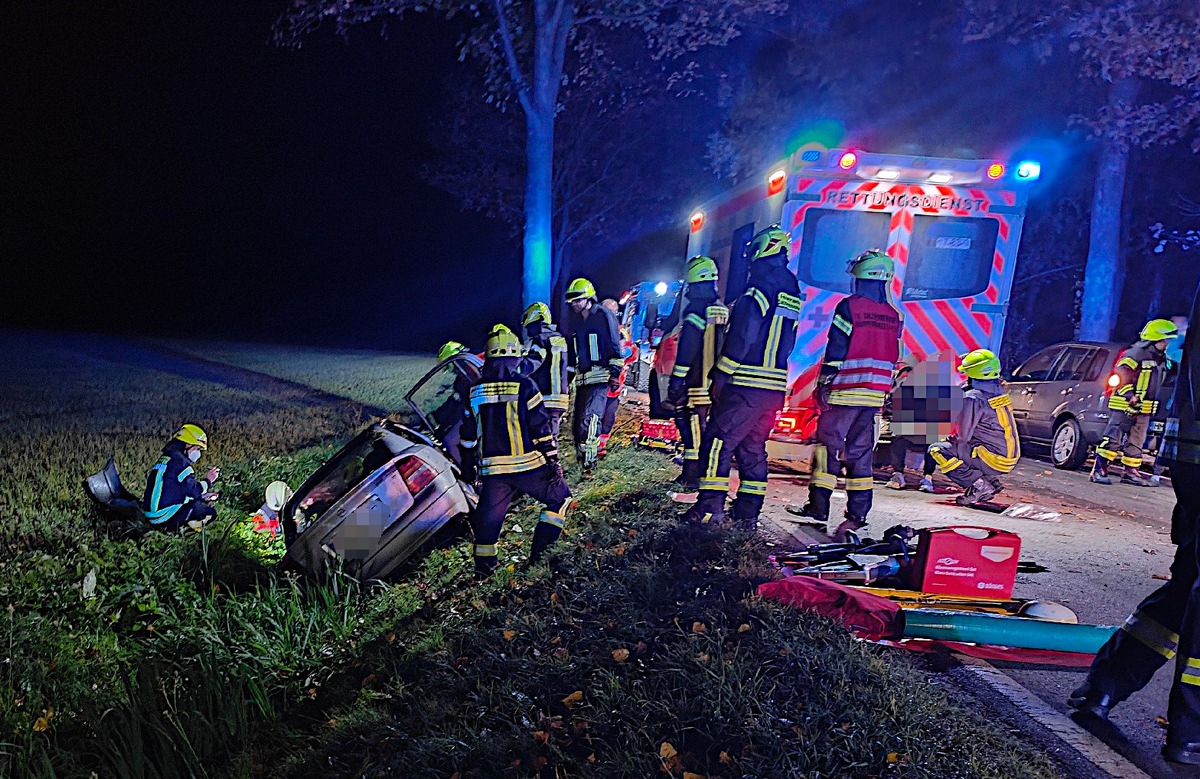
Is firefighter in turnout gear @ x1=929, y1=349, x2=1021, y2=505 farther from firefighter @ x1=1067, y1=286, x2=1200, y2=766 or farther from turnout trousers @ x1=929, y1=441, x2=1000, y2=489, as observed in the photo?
firefighter @ x1=1067, y1=286, x2=1200, y2=766

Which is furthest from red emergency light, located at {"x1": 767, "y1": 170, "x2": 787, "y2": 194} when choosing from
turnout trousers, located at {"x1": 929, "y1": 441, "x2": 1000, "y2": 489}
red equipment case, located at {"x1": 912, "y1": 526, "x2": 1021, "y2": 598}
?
red equipment case, located at {"x1": 912, "y1": 526, "x2": 1021, "y2": 598}

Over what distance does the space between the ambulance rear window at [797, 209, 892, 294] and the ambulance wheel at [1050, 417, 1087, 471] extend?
399cm

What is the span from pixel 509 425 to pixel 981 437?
3.99 metres

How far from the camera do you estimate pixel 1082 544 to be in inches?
220

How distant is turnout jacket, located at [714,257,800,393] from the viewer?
5.30m

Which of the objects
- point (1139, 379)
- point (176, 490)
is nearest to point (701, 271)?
point (176, 490)

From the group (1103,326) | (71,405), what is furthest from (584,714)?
(1103,326)

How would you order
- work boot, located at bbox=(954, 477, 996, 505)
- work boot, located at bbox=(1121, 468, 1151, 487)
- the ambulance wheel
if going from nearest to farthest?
work boot, located at bbox=(954, 477, 996, 505), work boot, located at bbox=(1121, 468, 1151, 487), the ambulance wheel

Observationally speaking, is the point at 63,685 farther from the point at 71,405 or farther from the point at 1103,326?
the point at 1103,326

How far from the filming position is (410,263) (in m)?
50.2

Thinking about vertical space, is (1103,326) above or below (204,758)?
above

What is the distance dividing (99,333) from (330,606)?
24.6 m

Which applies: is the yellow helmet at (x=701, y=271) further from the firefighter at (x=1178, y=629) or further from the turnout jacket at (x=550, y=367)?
the firefighter at (x=1178, y=629)

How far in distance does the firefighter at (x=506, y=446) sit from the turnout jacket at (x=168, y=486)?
2422 mm
